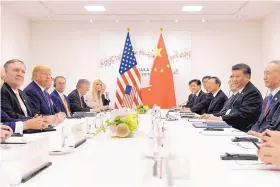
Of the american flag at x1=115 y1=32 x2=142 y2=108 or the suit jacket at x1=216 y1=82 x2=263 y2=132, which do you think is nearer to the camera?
the suit jacket at x1=216 y1=82 x2=263 y2=132

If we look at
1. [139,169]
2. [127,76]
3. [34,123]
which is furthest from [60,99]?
[139,169]

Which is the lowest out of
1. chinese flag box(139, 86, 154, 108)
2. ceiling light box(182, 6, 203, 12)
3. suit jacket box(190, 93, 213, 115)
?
suit jacket box(190, 93, 213, 115)

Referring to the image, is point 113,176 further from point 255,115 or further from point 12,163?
point 255,115

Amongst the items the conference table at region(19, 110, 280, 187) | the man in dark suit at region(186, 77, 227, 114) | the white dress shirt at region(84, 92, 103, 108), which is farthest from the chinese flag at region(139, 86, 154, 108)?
the conference table at region(19, 110, 280, 187)

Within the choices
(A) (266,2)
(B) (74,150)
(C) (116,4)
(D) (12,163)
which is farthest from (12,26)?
(D) (12,163)

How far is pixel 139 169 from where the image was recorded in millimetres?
1466

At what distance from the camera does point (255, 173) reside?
55.1 inches

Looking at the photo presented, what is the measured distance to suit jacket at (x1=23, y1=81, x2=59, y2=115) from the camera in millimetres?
3895

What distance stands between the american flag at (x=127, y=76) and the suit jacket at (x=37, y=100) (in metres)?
4.35

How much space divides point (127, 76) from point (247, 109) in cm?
487

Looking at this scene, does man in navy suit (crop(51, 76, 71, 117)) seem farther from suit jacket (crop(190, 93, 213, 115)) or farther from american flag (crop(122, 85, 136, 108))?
american flag (crop(122, 85, 136, 108))

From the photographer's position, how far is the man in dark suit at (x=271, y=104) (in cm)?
312

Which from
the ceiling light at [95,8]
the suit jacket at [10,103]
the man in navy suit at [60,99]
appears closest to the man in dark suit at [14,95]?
the suit jacket at [10,103]

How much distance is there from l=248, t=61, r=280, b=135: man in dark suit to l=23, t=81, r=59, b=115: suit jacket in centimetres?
241
